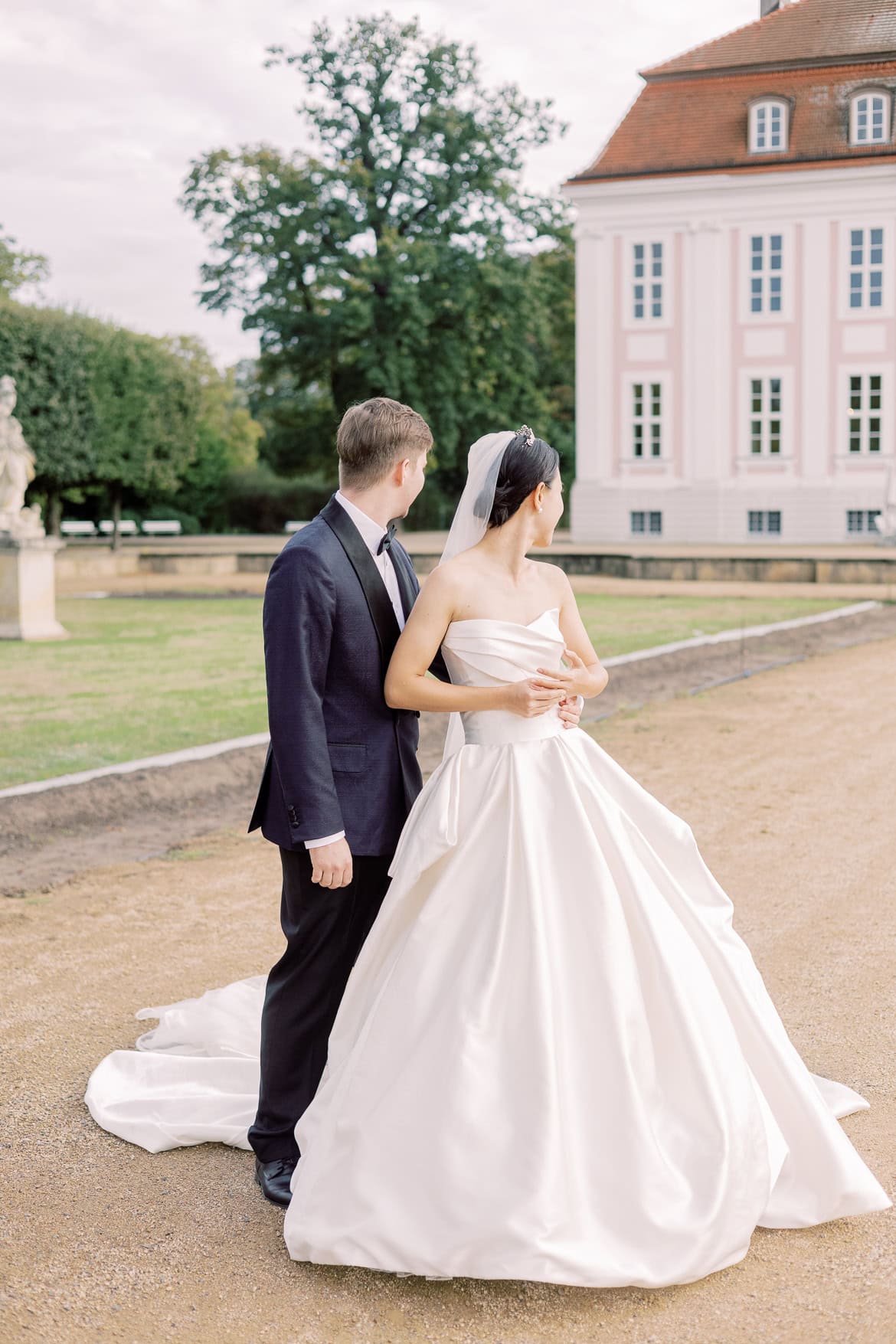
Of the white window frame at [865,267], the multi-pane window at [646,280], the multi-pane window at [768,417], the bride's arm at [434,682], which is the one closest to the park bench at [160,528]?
the multi-pane window at [646,280]

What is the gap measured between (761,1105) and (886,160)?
37.6 metres

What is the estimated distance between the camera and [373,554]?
316cm

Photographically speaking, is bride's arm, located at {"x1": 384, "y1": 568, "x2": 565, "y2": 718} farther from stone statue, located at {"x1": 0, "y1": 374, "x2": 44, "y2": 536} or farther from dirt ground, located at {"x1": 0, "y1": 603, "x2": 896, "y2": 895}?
stone statue, located at {"x1": 0, "y1": 374, "x2": 44, "y2": 536}

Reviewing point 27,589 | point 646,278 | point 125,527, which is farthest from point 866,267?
point 27,589

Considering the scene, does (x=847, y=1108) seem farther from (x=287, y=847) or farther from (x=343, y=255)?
(x=343, y=255)

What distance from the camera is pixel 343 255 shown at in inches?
1473

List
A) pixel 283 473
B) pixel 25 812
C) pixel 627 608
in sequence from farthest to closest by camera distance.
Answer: pixel 283 473, pixel 627 608, pixel 25 812

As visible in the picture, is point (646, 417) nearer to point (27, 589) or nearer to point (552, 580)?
point (27, 589)

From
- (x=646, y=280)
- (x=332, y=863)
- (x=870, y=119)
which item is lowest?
(x=332, y=863)

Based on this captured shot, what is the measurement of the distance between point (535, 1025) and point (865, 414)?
122 ft

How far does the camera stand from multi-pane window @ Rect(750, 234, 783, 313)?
37.2 m

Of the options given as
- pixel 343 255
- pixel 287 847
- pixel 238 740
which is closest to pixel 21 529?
pixel 238 740

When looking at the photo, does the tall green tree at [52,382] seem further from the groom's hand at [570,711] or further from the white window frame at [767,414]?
the groom's hand at [570,711]

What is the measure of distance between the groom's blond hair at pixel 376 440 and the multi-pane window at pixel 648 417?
36478mm
